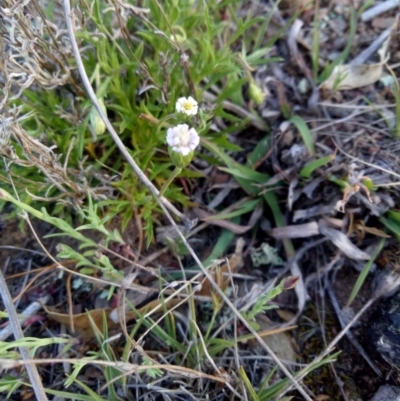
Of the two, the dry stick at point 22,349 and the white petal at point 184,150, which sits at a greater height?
the white petal at point 184,150

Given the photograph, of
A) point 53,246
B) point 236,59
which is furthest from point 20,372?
point 236,59

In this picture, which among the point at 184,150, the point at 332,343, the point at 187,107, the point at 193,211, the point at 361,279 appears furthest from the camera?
the point at 193,211

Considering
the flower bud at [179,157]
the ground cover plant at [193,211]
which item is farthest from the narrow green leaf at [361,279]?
the flower bud at [179,157]

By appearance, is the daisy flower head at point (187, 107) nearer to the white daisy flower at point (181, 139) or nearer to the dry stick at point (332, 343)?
the white daisy flower at point (181, 139)

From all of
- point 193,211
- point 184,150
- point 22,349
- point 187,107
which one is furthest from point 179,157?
point 22,349

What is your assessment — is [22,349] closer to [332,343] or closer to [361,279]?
[332,343]

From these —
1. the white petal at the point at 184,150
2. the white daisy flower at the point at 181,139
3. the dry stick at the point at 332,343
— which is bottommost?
the dry stick at the point at 332,343

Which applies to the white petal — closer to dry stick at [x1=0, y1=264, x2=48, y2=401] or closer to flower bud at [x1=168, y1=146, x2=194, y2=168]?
flower bud at [x1=168, y1=146, x2=194, y2=168]
